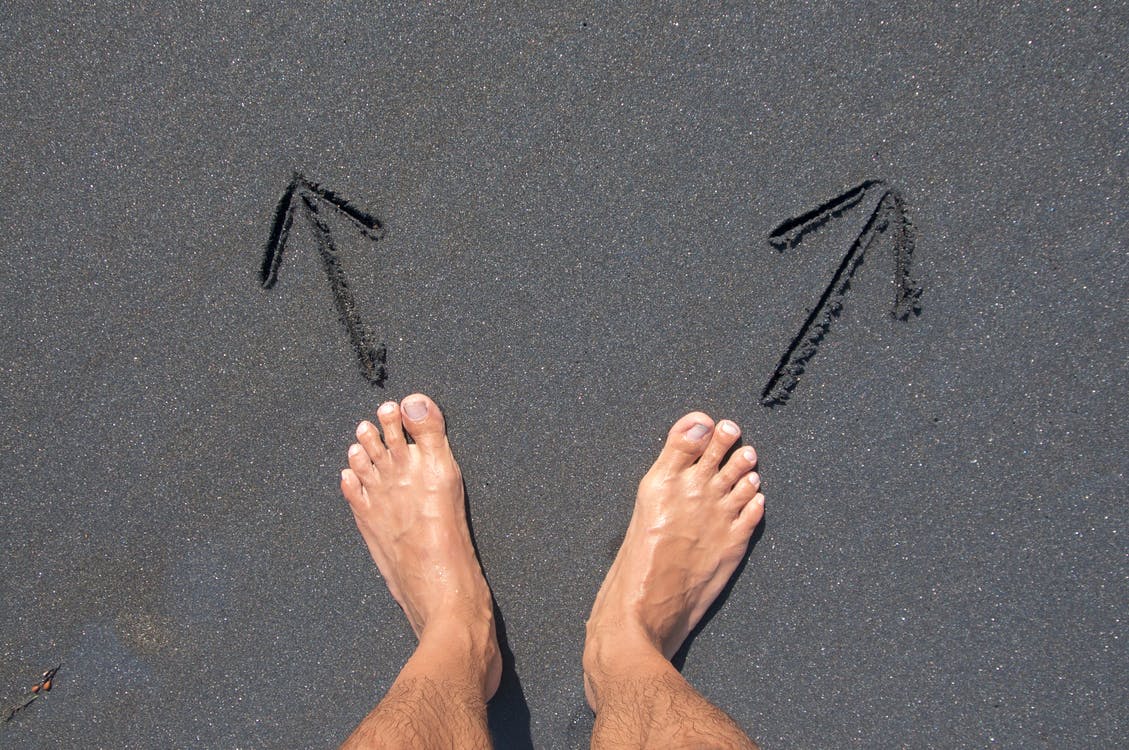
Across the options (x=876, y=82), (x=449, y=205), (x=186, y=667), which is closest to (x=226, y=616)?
(x=186, y=667)

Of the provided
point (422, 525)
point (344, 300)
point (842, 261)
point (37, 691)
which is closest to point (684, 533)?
point (422, 525)

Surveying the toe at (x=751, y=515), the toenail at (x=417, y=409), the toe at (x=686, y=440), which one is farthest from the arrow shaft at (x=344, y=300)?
the toe at (x=751, y=515)

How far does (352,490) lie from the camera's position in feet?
5.18

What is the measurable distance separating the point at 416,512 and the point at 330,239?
75cm

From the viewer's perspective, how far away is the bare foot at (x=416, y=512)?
155 centimetres

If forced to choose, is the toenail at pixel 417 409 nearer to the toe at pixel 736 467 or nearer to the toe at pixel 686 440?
the toe at pixel 686 440

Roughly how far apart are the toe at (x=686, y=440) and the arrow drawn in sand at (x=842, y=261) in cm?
A: 17

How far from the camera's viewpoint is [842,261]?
151 cm

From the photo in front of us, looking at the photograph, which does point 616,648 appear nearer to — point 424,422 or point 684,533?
point 684,533

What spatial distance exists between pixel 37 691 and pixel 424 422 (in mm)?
1281

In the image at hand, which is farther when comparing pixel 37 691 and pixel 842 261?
pixel 37 691

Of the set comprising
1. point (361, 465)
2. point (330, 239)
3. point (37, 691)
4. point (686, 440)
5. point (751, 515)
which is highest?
point (330, 239)

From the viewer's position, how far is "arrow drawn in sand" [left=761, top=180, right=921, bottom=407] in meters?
1.50

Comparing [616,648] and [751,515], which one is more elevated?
[751,515]
